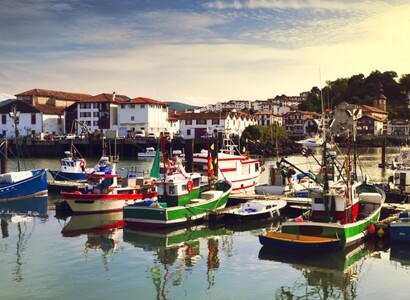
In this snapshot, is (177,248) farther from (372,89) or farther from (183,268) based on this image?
(372,89)

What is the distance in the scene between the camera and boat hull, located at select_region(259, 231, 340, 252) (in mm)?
18344

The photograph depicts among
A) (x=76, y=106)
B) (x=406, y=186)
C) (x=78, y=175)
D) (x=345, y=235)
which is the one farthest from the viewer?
(x=76, y=106)

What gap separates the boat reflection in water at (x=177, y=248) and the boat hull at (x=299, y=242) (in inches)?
82.1

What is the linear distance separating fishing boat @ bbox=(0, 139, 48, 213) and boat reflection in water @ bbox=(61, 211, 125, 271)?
15.9 feet

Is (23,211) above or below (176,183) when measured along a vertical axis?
below

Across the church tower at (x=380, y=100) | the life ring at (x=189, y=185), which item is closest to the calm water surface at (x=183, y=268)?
the life ring at (x=189, y=185)

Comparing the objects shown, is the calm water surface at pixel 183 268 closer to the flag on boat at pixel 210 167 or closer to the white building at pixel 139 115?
the flag on boat at pixel 210 167

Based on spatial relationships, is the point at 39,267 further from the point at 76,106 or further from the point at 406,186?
the point at 76,106

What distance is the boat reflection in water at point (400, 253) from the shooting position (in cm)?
1847

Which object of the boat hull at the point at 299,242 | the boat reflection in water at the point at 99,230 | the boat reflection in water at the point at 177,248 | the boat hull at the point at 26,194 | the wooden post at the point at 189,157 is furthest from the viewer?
the wooden post at the point at 189,157

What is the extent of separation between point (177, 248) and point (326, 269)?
19.6 ft

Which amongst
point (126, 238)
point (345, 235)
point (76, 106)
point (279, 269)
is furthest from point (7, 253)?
point (76, 106)

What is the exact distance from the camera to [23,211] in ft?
94.0

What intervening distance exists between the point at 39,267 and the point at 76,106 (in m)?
73.9
